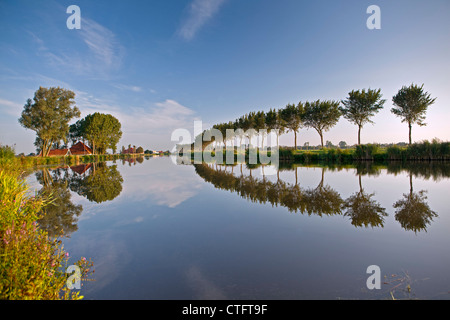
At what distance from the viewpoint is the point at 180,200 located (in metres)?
8.65

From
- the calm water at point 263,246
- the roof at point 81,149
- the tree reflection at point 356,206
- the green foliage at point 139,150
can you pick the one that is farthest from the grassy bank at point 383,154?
the green foliage at point 139,150

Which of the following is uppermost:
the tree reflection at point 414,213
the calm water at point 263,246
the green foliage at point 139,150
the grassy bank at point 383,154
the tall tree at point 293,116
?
the tall tree at point 293,116

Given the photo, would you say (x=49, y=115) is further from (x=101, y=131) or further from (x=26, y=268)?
(x=26, y=268)

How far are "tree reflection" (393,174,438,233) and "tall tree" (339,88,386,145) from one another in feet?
113

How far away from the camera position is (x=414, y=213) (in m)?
5.91

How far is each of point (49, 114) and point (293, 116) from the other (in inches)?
1840

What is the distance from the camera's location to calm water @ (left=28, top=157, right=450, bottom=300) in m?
2.70

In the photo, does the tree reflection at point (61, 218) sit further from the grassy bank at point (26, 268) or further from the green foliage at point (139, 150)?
the green foliage at point (139, 150)

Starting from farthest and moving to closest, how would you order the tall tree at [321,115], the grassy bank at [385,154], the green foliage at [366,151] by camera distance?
the tall tree at [321,115] → the green foliage at [366,151] → the grassy bank at [385,154]

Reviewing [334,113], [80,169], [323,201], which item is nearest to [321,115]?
[334,113]

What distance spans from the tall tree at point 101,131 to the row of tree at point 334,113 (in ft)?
135

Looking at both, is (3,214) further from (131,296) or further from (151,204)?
(151,204)

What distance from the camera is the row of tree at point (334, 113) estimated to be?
35.2 metres
